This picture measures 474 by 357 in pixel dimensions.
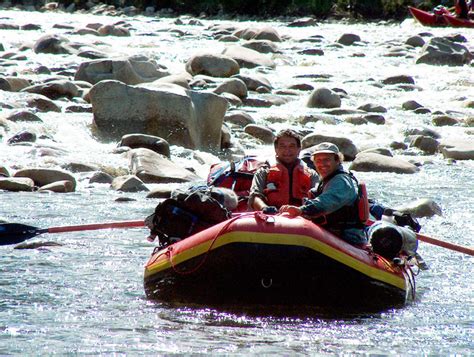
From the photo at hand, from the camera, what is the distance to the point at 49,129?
13000 mm

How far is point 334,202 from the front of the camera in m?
6.38

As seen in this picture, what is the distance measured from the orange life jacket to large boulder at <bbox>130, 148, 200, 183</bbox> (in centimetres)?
405

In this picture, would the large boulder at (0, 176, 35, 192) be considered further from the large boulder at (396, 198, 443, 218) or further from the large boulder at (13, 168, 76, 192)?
the large boulder at (396, 198, 443, 218)

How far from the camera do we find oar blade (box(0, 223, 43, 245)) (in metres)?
7.29

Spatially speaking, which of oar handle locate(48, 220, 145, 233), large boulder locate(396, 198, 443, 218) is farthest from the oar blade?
large boulder locate(396, 198, 443, 218)

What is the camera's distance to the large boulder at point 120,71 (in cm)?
1571

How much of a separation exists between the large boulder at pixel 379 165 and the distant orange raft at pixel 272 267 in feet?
19.2

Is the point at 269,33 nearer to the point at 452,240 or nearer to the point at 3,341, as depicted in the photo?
the point at 452,240

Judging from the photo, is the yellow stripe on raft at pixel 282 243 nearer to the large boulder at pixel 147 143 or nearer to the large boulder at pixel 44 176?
the large boulder at pixel 44 176

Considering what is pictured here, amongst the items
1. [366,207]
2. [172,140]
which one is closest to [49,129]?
[172,140]

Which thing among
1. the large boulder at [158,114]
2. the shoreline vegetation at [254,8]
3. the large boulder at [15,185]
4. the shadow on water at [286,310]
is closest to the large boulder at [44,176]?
the large boulder at [15,185]

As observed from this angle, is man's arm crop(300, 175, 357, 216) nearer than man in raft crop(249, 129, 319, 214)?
Yes

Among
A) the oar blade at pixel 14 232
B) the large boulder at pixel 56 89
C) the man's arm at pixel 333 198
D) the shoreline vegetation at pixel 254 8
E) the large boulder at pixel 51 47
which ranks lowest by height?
the shoreline vegetation at pixel 254 8

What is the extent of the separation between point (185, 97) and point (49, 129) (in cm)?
183
